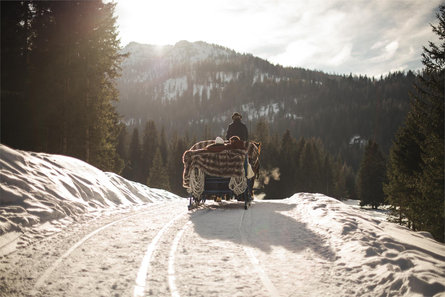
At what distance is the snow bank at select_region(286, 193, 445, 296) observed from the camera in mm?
3385

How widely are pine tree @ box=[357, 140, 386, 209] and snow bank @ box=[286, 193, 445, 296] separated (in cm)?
5077

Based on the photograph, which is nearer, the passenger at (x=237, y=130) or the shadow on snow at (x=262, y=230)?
the shadow on snow at (x=262, y=230)

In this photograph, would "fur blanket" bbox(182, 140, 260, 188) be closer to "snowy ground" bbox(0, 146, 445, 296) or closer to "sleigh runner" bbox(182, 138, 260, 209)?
"sleigh runner" bbox(182, 138, 260, 209)

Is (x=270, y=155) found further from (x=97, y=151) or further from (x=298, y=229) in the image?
(x=298, y=229)

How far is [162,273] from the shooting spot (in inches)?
156

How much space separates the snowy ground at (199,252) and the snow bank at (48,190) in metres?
0.04

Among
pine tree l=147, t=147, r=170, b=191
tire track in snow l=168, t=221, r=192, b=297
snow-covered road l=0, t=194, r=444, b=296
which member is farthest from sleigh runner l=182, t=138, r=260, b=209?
pine tree l=147, t=147, r=170, b=191

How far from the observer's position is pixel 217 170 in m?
9.96

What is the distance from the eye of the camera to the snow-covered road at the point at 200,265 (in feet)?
11.5

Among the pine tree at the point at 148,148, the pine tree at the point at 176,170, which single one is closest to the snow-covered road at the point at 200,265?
the pine tree at the point at 176,170

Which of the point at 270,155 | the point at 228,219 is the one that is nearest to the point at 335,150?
the point at 270,155

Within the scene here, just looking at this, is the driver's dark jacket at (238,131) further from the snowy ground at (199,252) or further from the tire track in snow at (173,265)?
the tire track in snow at (173,265)

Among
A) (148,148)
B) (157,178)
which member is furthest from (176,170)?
(157,178)

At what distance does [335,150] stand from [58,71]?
6295 inches
